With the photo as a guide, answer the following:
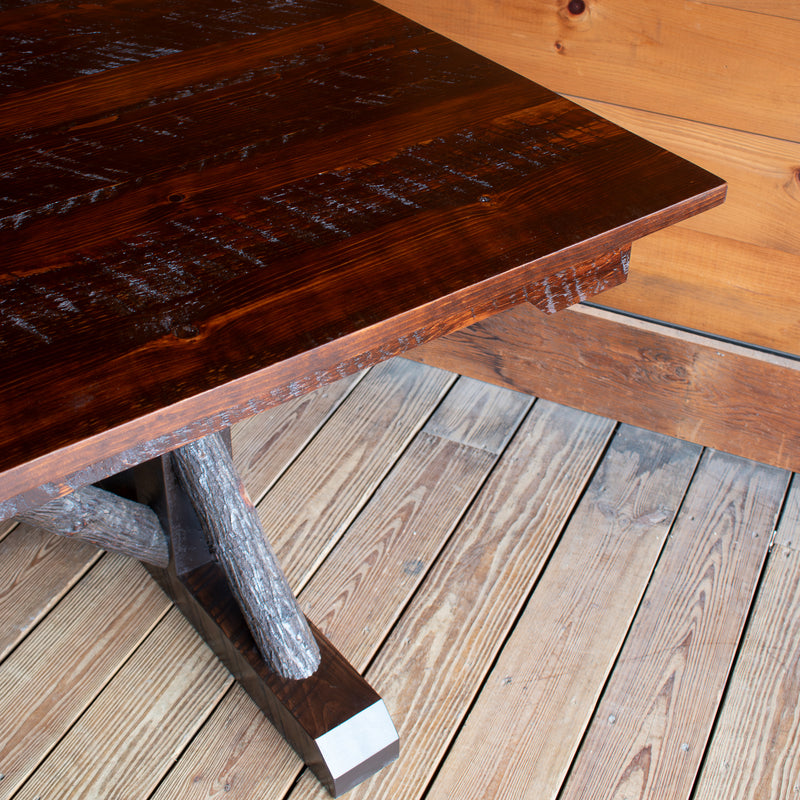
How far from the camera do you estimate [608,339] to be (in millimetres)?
1638

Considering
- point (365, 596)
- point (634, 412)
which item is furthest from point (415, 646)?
point (634, 412)

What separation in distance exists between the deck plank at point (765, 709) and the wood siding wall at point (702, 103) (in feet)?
1.39

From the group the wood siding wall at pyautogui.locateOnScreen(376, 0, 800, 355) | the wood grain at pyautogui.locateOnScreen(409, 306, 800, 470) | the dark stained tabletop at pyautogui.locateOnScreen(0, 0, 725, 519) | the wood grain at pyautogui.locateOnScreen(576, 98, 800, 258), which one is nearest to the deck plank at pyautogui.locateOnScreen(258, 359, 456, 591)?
the wood grain at pyautogui.locateOnScreen(409, 306, 800, 470)

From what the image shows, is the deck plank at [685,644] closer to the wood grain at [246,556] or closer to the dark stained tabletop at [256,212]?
the wood grain at [246,556]

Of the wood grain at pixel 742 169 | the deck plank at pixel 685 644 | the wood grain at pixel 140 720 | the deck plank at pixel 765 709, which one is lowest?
the deck plank at pixel 765 709

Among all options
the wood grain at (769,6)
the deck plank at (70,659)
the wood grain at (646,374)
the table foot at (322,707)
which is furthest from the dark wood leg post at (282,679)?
the wood grain at (769,6)

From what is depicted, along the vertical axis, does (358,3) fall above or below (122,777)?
above

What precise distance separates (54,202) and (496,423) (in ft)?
3.50

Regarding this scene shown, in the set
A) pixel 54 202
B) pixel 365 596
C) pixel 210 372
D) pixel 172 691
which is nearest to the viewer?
pixel 210 372

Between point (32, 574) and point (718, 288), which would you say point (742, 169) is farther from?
point (32, 574)

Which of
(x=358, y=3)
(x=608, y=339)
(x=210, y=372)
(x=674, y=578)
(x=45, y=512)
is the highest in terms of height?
(x=358, y=3)

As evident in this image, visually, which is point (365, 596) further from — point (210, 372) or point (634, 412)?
point (210, 372)

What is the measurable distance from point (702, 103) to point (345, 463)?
86 centimetres

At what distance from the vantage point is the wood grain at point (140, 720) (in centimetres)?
118
